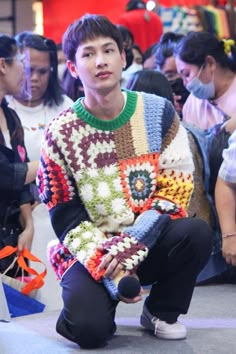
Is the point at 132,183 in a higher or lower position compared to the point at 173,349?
higher

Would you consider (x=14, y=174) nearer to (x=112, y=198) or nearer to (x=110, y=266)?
(x=112, y=198)

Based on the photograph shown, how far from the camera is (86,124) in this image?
2408 mm

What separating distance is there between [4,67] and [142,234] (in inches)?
39.8

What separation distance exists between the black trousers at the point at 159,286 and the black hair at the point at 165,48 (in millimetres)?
1982

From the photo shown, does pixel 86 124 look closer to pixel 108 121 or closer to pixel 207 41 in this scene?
pixel 108 121

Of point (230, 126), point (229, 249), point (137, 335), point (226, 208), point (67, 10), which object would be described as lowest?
point (137, 335)

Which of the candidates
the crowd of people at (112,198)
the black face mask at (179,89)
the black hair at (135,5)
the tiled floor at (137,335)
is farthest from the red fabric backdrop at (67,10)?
the crowd of people at (112,198)

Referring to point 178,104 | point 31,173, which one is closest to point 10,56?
point 31,173

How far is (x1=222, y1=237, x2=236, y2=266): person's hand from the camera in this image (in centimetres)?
301

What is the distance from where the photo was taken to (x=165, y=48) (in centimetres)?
425

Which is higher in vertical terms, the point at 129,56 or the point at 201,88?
the point at 129,56

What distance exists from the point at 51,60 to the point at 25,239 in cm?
100

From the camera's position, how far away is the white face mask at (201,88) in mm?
3627

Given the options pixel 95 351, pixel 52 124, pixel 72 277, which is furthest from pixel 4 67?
pixel 95 351
